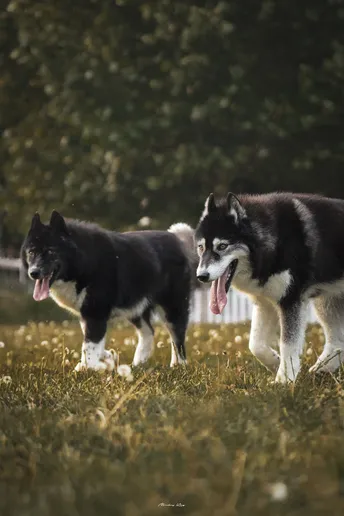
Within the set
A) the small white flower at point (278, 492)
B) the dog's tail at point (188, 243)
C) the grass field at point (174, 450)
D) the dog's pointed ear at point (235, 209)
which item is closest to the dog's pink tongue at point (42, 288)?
the grass field at point (174, 450)

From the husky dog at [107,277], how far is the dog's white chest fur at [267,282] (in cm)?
169

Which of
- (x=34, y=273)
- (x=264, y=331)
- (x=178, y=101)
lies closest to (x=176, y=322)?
(x=34, y=273)

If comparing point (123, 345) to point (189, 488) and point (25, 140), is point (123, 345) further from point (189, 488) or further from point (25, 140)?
point (25, 140)

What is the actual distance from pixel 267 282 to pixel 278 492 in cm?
364

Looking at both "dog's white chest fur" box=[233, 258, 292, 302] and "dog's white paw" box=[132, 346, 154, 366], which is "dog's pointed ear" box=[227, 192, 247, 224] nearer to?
"dog's white chest fur" box=[233, 258, 292, 302]

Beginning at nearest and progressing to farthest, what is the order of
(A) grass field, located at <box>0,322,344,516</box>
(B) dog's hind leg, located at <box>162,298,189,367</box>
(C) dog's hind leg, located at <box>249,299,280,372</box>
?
(A) grass field, located at <box>0,322,344,516</box>
(C) dog's hind leg, located at <box>249,299,280,372</box>
(B) dog's hind leg, located at <box>162,298,189,367</box>

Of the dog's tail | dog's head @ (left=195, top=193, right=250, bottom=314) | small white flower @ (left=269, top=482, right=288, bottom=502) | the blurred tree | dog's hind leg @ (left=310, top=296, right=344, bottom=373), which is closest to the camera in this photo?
small white flower @ (left=269, top=482, right=288, bottom=502)

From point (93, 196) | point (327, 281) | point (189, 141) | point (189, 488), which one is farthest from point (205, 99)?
point (189, 488)

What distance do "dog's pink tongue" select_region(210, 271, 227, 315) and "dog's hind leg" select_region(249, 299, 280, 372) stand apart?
0.61m

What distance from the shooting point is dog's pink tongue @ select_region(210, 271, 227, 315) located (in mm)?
6406

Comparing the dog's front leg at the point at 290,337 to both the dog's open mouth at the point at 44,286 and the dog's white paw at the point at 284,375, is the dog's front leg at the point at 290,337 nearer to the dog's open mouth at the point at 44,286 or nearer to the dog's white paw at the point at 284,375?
the dog's white paw at the point at 284,375

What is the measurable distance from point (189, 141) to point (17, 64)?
606 centimetres

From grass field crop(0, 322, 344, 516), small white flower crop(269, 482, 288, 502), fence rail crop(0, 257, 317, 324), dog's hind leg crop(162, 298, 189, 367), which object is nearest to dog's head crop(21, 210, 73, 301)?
dog's hind leg crop(162, 298, 189, 367)

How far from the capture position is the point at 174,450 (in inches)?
153
